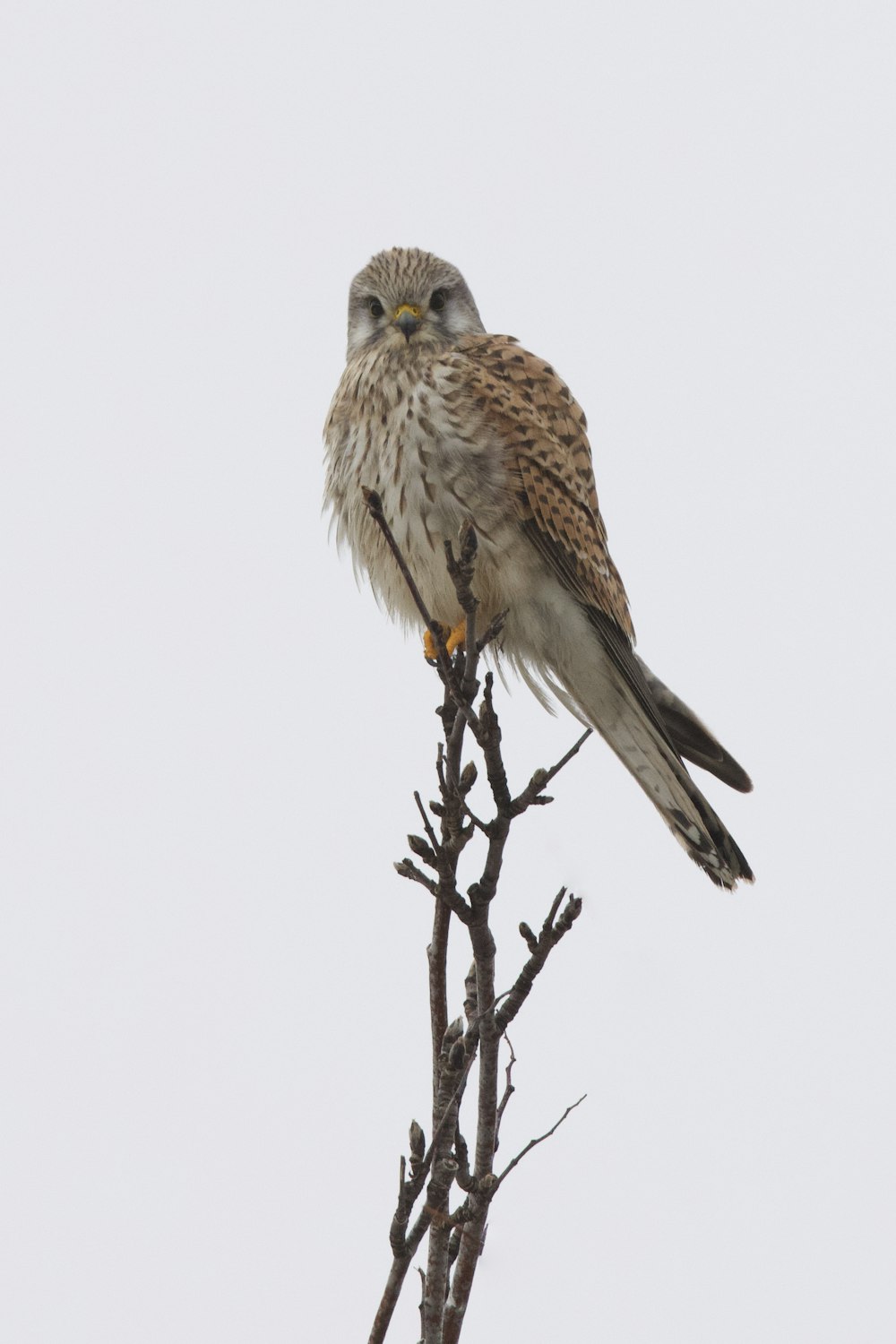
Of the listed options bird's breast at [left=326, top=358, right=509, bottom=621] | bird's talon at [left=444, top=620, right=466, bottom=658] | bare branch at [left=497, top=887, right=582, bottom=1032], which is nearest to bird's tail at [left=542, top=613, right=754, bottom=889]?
bird's breast at [left=326, top=358, right=509, bottom=621]

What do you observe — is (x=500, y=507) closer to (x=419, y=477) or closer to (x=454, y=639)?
(x=419, y=477)

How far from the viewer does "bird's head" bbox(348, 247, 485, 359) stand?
4215 millimetres

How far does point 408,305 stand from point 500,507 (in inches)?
28.9

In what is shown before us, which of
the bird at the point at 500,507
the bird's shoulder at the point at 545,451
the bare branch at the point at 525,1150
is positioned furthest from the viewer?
the bird's shoulder at the point at 545,451

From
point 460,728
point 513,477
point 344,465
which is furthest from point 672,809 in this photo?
point 460,728

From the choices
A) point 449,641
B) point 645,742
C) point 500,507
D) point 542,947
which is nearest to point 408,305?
point 500,507

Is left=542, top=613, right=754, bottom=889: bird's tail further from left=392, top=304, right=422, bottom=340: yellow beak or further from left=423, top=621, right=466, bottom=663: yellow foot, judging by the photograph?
left=392, top=304, right=422, bottom=340: yellow beak

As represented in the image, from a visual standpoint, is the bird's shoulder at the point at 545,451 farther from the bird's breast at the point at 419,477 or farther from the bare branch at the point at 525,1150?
the bare branch at the point at 525,1150

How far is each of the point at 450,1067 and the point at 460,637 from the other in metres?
1.38

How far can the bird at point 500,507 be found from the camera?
154 inches

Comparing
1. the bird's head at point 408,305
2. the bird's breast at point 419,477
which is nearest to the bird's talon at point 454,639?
the bird's breast at point 419,477

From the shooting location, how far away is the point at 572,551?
4129 mm

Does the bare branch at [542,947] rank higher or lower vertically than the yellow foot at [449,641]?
lower

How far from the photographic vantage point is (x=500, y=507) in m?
3.96
